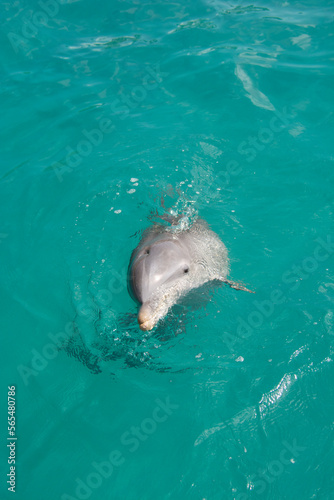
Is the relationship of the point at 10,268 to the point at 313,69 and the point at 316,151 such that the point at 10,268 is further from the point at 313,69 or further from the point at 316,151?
the point at 313,69

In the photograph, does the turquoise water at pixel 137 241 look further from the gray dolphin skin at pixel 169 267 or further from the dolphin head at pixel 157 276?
the dolphin head at pixel 157 276

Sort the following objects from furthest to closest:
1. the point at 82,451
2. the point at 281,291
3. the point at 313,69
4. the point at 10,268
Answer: the point at 313,69
the point at 10,268
the point at 281,291
the point at 82,451

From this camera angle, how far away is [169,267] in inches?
214

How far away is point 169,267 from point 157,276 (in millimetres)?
282

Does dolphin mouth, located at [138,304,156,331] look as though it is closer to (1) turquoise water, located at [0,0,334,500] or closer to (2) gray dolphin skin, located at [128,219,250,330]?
(2) gray dolphin skin, located at [128,219,250,330]

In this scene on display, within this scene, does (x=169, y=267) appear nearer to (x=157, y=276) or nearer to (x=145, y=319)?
(x=157, y=276)

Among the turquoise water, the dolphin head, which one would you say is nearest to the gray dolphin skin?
the dolphin head

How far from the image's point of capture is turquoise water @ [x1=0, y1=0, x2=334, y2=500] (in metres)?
4.81

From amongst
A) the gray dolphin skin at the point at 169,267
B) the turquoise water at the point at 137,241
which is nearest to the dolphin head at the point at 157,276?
the gray dolphin skin at the point at 169,267

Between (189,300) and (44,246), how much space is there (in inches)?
125

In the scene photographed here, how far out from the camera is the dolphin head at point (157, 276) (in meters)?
4.99

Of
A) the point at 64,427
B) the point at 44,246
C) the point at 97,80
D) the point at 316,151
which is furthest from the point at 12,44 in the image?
the point at 64,427

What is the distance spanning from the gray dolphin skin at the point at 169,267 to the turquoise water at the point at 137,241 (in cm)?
45

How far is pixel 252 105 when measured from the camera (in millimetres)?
10578
